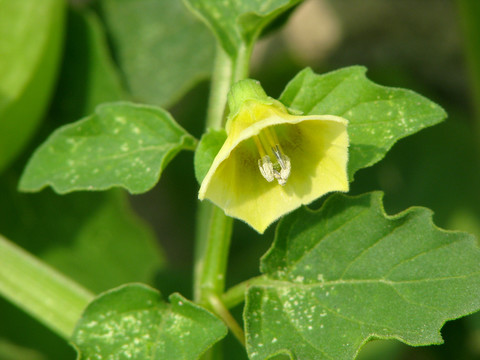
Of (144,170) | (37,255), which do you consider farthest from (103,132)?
(37,255)

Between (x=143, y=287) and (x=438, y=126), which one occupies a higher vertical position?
(x=143, y=287)

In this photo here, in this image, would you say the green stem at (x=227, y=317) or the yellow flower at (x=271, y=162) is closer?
the yellow flower at (x=271, y=162)

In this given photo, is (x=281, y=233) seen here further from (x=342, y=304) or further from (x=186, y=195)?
(x=186, y=195)

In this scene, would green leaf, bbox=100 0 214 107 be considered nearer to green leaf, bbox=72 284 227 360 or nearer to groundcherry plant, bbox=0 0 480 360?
groundcherry plant, bbox=0 0 480 360

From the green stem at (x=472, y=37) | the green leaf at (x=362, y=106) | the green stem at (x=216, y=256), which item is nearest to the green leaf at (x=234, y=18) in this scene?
the green leaf at (x=362, y=106)

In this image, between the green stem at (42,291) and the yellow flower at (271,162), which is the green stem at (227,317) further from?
the green stem at (42,291)

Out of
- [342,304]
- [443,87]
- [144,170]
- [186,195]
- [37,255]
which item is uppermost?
[144,170]
